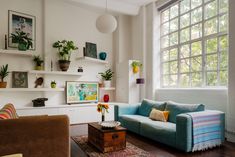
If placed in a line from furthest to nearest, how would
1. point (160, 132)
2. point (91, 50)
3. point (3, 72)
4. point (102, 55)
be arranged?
point (102, 55) → point (91, 50) → point (3, 72) → point (160, 132)

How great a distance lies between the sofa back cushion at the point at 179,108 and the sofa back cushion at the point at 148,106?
0.58ft

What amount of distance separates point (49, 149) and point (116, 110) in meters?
2.61

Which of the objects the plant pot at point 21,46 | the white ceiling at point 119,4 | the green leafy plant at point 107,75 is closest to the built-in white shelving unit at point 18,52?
the plant pot at point 21,46

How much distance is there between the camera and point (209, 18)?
13.6 ft

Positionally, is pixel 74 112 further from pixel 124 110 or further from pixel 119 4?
pixel 119 4

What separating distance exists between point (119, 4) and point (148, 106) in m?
3.13

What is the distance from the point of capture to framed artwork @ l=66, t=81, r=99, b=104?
5.47 meters

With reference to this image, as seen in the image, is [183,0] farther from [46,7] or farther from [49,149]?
[49,149]

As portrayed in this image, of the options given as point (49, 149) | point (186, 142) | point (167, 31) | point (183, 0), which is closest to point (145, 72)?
point (167, 31)

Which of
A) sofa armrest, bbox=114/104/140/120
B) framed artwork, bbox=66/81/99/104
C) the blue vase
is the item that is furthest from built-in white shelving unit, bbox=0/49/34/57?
sofa armrest, bbox=114/104/140/120

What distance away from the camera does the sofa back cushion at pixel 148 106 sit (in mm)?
4125

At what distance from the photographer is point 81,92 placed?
5.64m

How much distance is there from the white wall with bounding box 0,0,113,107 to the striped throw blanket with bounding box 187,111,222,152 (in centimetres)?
369

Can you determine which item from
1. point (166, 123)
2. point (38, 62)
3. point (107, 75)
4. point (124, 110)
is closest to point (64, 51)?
point (38, 62)
